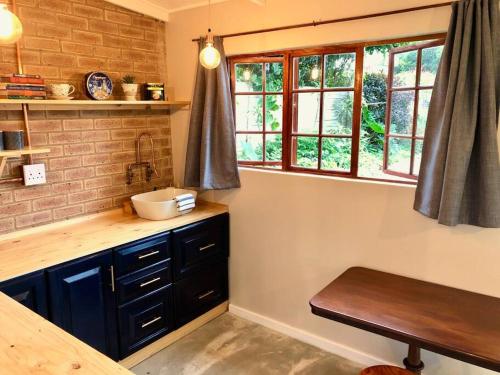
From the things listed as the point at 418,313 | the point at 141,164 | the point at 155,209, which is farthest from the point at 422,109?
the point at 141,164

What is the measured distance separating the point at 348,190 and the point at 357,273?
19.2 inches

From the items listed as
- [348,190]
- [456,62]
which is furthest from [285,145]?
[456,62]

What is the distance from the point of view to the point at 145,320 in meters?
2.56

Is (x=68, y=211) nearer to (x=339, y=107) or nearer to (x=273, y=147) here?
(x=273, y=147)

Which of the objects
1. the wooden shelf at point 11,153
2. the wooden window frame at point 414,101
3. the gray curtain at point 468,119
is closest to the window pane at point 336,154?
the wooden window frame at point 414,101

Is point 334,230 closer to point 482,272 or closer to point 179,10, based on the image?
point 482,272

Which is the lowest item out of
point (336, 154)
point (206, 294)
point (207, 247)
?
point (206, 294)

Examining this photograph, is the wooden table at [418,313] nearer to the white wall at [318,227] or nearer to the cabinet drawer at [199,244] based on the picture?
the white wall at [318,227]

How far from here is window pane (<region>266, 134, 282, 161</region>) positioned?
2842mm

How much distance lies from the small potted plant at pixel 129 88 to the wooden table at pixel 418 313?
183cm

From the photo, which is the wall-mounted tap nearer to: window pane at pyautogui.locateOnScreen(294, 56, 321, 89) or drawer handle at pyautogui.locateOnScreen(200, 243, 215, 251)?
drawer handle at pyautogui.locateOnScreen(200, 243, 215, 251)

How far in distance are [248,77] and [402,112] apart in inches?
43.6

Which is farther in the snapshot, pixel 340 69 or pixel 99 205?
pixel 99 205

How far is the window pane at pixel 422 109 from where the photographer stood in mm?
2225
